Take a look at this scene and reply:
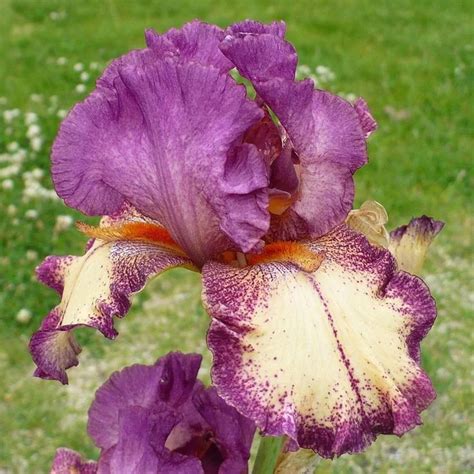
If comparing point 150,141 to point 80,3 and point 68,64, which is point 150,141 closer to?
point 68,64

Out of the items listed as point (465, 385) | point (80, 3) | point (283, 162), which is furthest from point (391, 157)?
point (283, 162)

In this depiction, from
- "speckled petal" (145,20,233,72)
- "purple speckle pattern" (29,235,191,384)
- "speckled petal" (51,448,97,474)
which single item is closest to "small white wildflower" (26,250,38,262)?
"speckled petal" (51,448,97,474)

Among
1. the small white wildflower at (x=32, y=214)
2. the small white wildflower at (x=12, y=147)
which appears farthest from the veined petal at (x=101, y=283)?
the small white wildflower at (x=12, y=147)

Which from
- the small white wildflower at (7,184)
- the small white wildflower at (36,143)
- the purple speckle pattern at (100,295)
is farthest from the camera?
the small white wildflower at (36,143)

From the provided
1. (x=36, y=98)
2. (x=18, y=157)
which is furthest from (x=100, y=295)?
(x=36, y=98)

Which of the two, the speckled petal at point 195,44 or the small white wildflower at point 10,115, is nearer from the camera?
the speckled petal at point 195,44

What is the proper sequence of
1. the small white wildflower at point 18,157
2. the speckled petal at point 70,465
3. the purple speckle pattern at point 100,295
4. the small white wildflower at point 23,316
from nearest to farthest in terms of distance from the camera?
the purple speckle pattern at point 100,295, the speckled petal at point 70,465, the small white wildflower at point 23,316, the small white wildflower at point 18,157

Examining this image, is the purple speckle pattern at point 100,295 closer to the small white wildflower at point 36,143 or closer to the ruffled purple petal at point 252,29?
the ruffled purple petal at point 252,29
